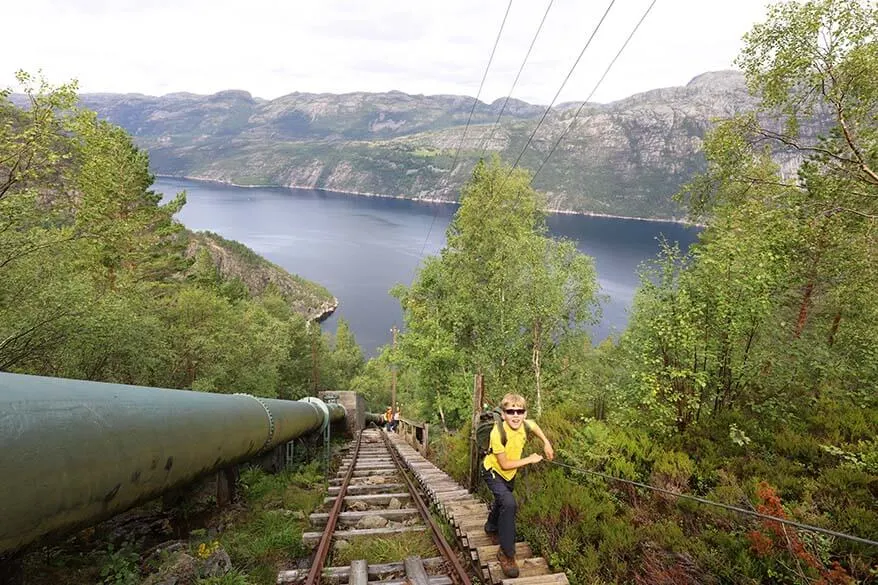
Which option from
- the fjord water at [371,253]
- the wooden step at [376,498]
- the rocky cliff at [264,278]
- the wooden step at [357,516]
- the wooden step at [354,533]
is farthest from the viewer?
the fjord water at [371,253]

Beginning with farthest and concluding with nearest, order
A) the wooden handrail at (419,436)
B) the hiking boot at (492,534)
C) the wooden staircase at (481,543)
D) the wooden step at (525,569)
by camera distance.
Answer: the wooden handrail at (419,436)
the hiking boot at (492,534)
the wooden step at (525,569)
the wooden staircase at (481,543)

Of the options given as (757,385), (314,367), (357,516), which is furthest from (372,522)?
(314,367)

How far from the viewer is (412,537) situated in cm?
628

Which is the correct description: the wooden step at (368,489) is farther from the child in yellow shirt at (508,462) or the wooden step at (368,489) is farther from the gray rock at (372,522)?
the child in yellow shirt at (508,462)

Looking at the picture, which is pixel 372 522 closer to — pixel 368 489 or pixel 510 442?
pixel 368 489

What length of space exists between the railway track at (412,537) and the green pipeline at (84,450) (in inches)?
84.5

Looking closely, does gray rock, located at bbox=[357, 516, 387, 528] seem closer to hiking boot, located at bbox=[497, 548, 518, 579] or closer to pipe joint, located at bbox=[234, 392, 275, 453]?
pipe joint, located at bbox=[234, 392, 275, 453]

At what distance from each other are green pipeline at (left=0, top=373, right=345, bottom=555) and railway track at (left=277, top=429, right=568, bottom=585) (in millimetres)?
2147

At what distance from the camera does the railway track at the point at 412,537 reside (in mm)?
4984

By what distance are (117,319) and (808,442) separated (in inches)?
744

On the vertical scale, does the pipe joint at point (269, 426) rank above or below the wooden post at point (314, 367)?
above

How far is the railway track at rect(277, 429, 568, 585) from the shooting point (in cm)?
→ 498

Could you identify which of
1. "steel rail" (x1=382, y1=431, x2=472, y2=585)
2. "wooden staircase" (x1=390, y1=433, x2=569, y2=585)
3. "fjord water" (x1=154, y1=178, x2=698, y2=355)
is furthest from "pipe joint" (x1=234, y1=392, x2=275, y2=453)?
"fjord water" (x1=154, y1=178, x2=698, y2=355)

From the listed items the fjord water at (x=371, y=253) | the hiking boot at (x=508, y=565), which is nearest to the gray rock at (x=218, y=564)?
the hiking boot at (x=508, y=565)
